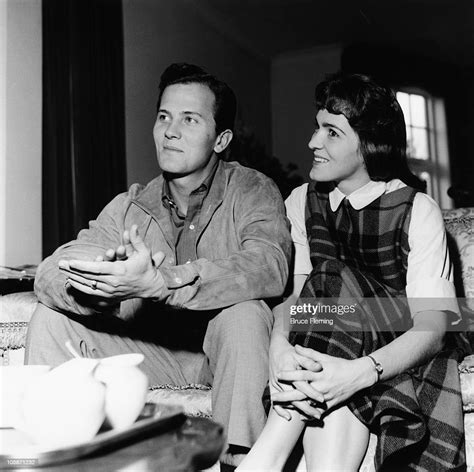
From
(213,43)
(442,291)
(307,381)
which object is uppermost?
(213,43)

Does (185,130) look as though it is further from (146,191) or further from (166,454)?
(166,454)

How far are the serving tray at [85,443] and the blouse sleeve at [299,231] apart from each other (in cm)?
78

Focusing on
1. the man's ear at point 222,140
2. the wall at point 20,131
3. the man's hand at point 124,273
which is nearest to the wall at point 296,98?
the wall at point 20,131

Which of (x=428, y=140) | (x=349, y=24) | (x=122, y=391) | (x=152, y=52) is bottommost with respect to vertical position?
(x=122, y=391)

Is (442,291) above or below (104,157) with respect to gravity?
below

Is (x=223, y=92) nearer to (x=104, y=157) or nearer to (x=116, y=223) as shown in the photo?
(x=116, y=223)

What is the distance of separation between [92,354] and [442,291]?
0.77m

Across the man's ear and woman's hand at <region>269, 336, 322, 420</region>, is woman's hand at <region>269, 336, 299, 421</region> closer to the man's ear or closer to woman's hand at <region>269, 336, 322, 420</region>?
woman's hand at <region>269, 336, 322, 420</region>

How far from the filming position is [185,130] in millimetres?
1664

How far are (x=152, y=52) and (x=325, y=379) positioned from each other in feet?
10.6

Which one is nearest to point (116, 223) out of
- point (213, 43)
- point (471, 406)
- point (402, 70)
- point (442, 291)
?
point (442, 291)

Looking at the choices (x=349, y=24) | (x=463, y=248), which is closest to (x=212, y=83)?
(x=463, y=248)

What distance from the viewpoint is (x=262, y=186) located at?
62.4 inches

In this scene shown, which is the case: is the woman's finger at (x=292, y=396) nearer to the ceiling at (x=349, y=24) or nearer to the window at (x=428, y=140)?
the ceiling at (x=349, y=24)
